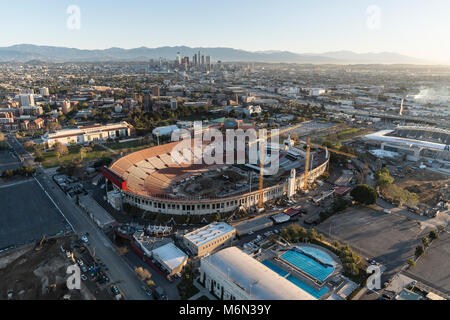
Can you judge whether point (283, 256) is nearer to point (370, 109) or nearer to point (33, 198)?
point (33, 198)

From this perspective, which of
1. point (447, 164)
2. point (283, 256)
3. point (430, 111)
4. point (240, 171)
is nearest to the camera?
point (283, 256)

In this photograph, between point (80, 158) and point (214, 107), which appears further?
point (214, 107)

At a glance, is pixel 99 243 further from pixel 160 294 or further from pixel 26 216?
pixel 26 216

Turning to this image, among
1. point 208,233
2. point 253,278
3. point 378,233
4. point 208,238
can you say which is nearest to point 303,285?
point 253,278

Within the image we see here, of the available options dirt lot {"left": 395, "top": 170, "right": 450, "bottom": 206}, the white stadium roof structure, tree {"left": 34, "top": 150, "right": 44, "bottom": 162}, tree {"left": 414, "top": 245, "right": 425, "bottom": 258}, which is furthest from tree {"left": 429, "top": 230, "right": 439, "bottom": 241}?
tree {"left": 34, "top": 150, "right": 44, "bottom": 162}

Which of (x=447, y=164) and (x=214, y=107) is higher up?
(x=214, y=107)

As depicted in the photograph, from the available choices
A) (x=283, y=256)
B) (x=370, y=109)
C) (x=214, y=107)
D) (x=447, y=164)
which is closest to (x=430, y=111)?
(x=370, y=109)

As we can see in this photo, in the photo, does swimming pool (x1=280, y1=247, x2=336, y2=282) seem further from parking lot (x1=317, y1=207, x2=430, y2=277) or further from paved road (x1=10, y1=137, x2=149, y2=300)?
paved road (x1=10, y1=137, x2=149, y2=300)
